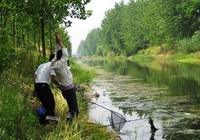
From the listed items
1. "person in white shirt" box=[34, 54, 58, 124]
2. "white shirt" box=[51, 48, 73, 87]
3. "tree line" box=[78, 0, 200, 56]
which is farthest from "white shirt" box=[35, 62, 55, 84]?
"tree line" box=[78, 0, 200, 56]

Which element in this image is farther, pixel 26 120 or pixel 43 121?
pixel 43 121

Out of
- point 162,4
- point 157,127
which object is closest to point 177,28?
point 162,4

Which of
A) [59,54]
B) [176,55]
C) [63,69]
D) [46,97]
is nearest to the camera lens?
[59,54]

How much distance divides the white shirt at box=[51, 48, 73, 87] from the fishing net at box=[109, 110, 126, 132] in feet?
8.15

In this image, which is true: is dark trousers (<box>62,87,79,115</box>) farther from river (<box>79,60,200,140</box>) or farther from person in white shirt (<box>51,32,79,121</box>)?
river (<box>79,60,200,140</box>)

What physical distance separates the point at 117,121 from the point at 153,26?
81693 mm

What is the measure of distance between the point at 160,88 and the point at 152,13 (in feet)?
236

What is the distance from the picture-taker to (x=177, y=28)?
75375mm

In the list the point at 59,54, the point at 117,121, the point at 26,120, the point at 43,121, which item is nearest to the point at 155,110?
the point at 117,121

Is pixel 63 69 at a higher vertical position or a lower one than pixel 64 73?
higher

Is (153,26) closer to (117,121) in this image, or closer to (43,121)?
(117,121)

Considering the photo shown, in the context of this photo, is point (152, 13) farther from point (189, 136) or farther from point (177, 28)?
point (189, 136)

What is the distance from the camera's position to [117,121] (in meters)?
12.9

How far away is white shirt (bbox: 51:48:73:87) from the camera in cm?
1079
